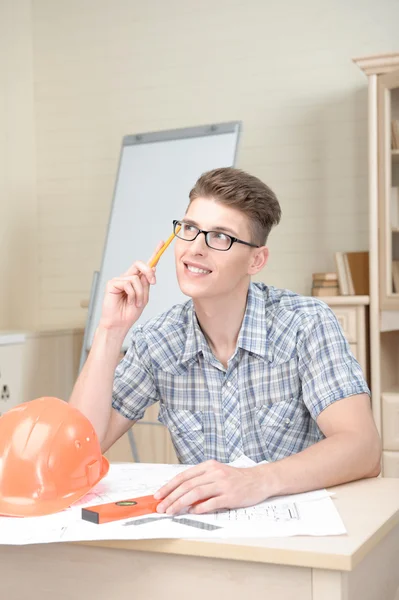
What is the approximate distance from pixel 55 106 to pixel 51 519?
3786mm

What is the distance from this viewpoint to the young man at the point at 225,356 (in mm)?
1766

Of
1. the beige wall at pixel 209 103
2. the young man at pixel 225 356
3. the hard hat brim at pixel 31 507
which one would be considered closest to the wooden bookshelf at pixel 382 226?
the beige wall at pixel 209 103

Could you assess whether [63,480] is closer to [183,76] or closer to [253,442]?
[253,442]

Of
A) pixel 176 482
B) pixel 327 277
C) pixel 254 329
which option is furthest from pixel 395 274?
pixel 176 482

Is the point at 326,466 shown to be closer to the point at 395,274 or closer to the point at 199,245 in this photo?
the point at 199,245

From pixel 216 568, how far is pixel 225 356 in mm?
823

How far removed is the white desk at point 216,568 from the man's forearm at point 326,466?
0.13m

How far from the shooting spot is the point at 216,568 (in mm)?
1094

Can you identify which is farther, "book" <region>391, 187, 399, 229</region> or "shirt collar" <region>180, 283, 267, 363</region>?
"book" <region>391, 187, 399, 229</region>

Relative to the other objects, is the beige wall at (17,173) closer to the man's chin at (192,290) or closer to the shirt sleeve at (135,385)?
the shirt sleeve at (135,385)

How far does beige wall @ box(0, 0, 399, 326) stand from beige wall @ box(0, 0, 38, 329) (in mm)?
47

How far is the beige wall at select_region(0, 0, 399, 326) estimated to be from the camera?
404 centimetres

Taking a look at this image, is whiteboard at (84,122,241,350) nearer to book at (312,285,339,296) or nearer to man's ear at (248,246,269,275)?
book at (312,285,339,296)

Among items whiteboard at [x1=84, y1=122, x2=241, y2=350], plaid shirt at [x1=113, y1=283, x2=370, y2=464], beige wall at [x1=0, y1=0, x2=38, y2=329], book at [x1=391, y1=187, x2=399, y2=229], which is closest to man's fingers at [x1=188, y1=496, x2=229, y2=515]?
plaid shirt at [x1=113, y1=283, x2=370, y2=464]
